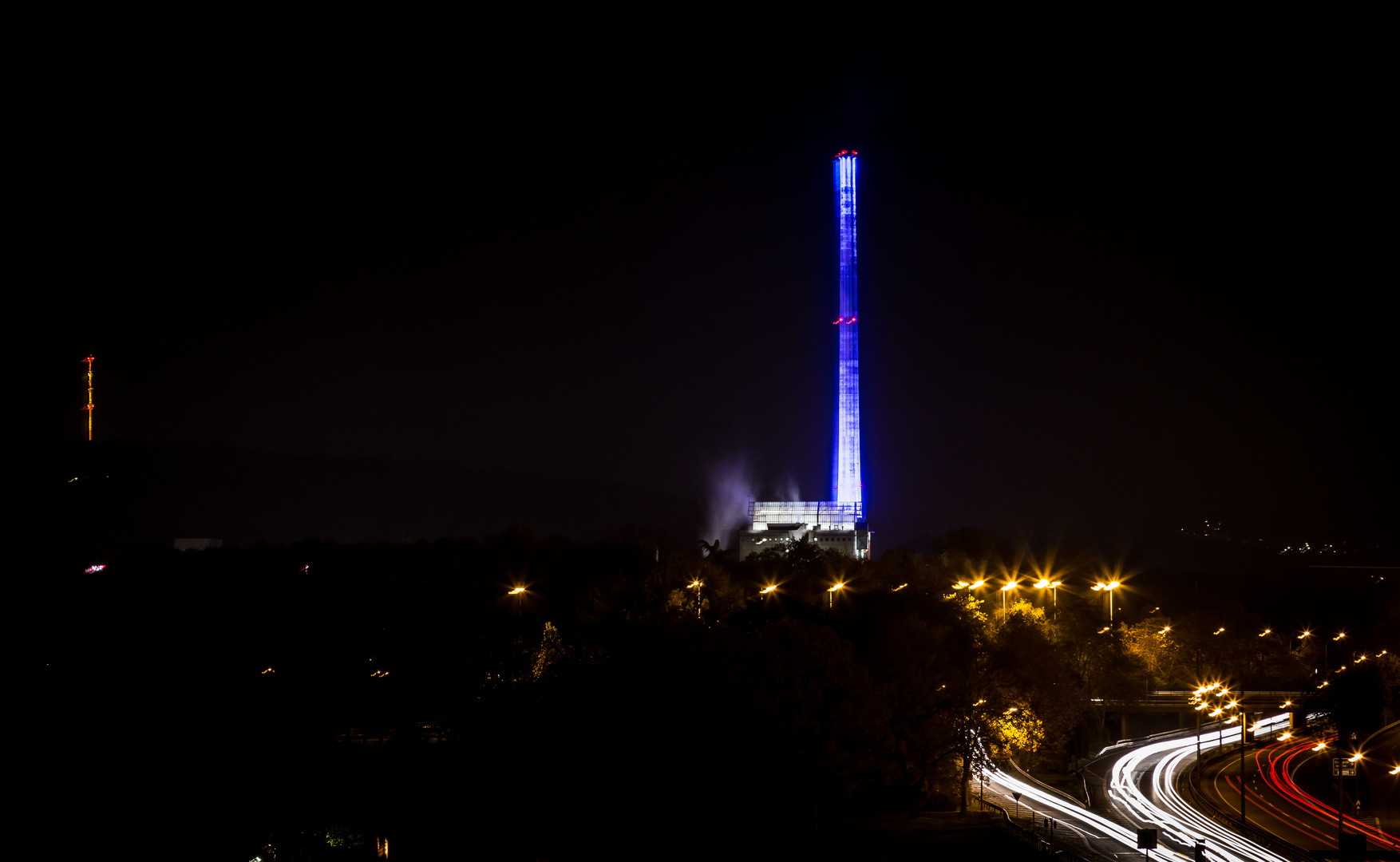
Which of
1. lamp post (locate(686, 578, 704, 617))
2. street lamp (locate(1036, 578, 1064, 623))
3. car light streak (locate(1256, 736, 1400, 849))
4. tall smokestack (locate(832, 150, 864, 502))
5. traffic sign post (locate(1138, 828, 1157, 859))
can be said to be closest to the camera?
traffic sign post (locate(1138, 828, 1157, 859))

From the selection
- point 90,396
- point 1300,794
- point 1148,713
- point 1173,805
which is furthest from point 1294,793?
point 90,396

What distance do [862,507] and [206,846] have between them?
229 feet

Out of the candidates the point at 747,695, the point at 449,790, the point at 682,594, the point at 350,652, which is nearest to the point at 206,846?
the point at 449,790

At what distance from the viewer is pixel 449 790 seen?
106 feet

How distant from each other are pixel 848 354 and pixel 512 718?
6276 cm

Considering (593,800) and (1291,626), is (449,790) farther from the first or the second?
(1291,626)

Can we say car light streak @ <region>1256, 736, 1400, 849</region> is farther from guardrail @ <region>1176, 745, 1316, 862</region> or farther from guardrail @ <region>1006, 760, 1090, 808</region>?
guardrail @ <region>1006, 760, 1090, 808</region>

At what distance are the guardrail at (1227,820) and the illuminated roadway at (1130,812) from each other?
0.77ft

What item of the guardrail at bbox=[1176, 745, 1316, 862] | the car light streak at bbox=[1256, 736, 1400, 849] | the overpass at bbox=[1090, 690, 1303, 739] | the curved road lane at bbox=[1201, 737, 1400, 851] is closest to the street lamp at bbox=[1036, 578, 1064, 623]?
the overpass at bbox=[1090, 690, 1303, 739]

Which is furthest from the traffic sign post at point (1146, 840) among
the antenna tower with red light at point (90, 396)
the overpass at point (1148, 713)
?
the antenna tower with red light at point (90, 396)

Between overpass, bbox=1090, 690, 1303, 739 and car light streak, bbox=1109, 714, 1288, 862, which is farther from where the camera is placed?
overpass, bbox=1090, 690, 1303, 739

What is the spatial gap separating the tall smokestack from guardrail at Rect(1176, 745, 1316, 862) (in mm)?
48479

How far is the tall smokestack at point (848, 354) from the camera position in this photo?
301ft

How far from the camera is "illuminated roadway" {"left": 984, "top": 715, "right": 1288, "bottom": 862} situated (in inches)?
1101
